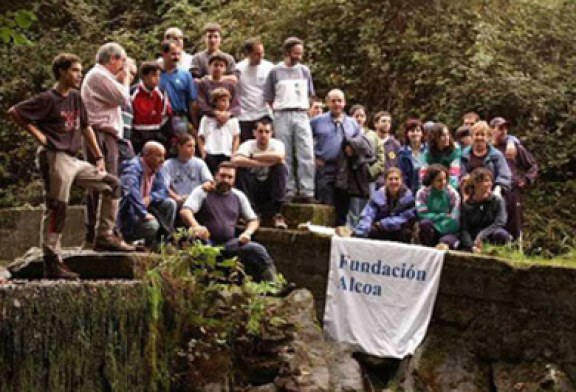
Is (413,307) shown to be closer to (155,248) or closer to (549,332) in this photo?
(549,332)

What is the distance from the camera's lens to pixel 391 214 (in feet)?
38.7

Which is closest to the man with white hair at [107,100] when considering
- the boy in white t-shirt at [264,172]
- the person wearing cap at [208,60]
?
the boy in white t-shirt at [264,172]

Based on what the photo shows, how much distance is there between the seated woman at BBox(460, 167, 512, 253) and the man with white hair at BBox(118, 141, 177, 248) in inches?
118

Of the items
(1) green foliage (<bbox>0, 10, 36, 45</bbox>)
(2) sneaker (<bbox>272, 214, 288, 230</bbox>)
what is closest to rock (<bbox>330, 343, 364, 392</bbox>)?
(2) sneaker (<bbox>272, 214, 288, 230</bbox>)

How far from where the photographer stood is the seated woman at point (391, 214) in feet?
38.5

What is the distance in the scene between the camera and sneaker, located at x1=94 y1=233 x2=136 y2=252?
394 inches

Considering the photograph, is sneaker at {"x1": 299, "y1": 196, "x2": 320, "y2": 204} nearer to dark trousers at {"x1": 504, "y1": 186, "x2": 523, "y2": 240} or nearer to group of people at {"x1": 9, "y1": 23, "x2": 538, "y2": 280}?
group of people at {"x1": 9, "y1": 23, "x2": 538, "y2": 280}

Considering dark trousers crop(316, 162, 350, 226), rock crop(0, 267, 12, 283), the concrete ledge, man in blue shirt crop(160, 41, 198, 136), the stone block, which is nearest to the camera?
rock crop(0, 267, 12, 283)

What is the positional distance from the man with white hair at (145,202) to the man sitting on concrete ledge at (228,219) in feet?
0.79

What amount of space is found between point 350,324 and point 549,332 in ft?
6.78

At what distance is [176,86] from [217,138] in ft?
2.42

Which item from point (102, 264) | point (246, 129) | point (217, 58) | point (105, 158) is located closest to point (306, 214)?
point (246, 129)

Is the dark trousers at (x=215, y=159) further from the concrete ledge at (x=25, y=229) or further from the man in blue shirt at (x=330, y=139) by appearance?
the concrete ledge at (x=25, y=229)

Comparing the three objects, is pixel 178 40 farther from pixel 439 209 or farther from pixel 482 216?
pixel 482 216
